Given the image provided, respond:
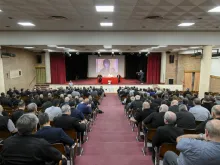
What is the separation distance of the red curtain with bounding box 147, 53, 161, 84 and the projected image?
15.3ft

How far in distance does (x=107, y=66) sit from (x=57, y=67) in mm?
6267

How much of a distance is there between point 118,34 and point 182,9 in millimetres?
3946

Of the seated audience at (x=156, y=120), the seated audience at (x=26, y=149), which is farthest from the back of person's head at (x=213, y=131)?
the seated audience at (x=156, y=120)

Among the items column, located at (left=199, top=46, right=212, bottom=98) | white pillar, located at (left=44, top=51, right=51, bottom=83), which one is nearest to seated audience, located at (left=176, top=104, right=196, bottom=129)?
column, located at (left=199, top=46, right=212, bottom=98)

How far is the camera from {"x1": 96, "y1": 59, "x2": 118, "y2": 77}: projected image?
2122cm

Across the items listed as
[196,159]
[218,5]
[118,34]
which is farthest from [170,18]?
[196,159]

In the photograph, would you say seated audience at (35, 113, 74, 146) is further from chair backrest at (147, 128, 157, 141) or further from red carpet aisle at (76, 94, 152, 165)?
chair backrest at (147, 128, 157, 141)

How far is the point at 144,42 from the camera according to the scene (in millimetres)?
8594

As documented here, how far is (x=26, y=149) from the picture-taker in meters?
1.74

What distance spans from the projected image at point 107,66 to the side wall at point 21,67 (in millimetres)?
7606

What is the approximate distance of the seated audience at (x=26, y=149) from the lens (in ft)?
5.66

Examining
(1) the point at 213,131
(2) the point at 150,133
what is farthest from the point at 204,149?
(2) the point at 150,133

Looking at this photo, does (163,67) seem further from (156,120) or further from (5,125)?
(5,125)

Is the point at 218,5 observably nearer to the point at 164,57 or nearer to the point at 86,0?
the point at 86,0
